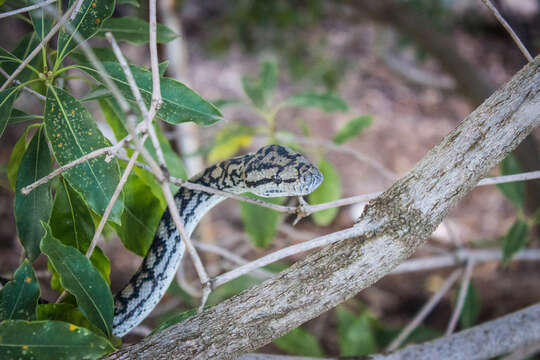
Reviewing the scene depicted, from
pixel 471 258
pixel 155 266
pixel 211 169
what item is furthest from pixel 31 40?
pixel 471 258

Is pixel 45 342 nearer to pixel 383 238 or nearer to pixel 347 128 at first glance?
pixel 383 238

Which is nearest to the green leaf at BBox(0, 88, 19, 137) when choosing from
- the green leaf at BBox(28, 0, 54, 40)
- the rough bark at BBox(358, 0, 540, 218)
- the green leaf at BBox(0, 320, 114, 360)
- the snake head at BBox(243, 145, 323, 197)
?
the green leaf at BBox(28, 0, 54, 40)

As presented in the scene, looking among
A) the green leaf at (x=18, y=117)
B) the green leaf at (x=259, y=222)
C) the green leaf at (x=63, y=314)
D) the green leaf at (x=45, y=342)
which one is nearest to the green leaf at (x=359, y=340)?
the green leaf at (x=259, y=222)

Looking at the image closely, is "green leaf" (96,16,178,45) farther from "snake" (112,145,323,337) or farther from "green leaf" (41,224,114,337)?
"green leaf" (41,224,114,337)

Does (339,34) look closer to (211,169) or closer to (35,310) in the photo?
(211,169)

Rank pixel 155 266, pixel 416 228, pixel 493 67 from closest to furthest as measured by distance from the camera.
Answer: pixel 416 228 → pixel 155 266 → pixel 493 67

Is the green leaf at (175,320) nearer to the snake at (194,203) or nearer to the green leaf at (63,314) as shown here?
the green leaf at (63,314)

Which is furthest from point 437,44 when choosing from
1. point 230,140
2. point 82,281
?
point 82,281
